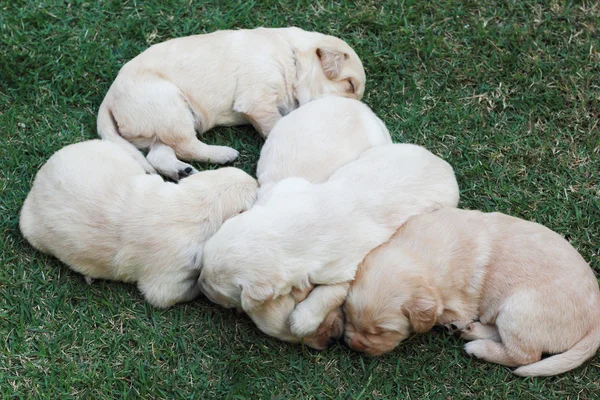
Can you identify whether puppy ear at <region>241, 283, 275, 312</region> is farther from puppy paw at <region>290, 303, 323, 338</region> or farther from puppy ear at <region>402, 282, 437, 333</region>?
puppy ear at <region>402, 282, 437, 333</region>

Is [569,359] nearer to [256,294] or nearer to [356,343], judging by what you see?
[356,343]

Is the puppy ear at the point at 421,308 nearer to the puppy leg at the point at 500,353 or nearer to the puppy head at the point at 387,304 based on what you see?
the puppy head at the point at 387,304

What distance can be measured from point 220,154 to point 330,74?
3.41ft

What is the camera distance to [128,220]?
4426 millimetres

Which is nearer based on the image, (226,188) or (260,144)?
(226,188)

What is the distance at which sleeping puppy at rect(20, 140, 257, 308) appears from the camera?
443 centimetres

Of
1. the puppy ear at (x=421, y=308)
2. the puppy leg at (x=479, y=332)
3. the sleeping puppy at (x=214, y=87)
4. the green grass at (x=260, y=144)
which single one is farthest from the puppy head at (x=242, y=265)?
the puppy leg at (x=479, y=332)

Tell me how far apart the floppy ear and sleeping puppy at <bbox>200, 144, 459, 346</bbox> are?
3.96 ft

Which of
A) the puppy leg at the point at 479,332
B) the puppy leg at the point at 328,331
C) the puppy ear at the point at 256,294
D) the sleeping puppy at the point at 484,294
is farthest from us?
the puppy leg at the point at 479,332

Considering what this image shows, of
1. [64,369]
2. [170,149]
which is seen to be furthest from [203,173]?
[64,369]

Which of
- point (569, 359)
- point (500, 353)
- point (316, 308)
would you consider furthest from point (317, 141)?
point (569, 359)

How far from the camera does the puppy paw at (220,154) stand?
5.30 meters

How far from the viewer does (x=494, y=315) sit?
443 cm

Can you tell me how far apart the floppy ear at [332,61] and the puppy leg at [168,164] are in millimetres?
1276
